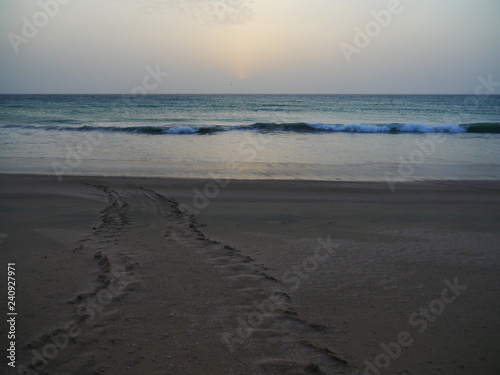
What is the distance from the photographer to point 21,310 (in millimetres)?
3793

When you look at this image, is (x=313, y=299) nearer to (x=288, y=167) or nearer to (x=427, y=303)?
(x=427, y=303)

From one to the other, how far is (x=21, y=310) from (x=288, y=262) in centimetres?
310

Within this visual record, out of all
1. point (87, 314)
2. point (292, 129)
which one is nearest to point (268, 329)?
point (87, 314)

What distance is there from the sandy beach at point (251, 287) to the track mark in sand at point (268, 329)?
0.04 feet

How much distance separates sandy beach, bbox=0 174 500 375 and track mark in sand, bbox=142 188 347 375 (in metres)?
0.01

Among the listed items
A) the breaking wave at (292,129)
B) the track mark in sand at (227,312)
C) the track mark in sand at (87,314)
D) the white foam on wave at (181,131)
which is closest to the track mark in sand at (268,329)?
the track mark in sand at (227,312)

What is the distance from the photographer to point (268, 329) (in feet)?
11.7

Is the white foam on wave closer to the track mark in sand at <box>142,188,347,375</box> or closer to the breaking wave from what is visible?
the breaking wave

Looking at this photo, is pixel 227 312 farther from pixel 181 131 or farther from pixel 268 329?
pixel 181 131

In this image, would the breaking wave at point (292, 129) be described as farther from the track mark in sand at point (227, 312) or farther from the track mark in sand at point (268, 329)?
the track mark in sand at point (268, 329)

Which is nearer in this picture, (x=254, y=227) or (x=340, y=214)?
(x=254, y=227)

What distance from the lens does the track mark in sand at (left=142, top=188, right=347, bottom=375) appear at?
10.1 feet

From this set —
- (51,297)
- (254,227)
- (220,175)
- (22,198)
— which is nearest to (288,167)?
(220,175)

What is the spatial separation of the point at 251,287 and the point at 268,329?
84 cm
